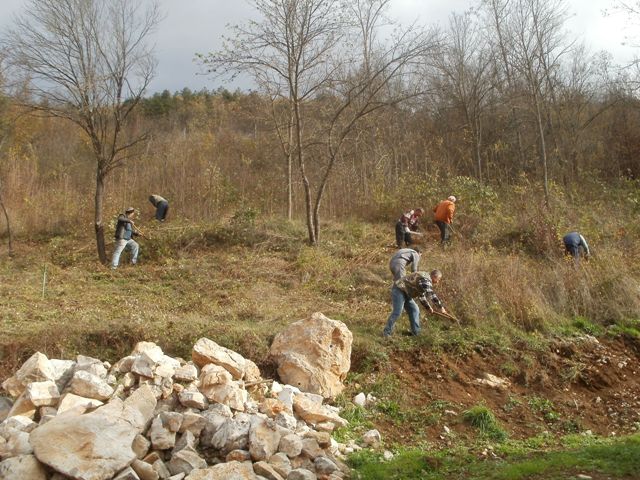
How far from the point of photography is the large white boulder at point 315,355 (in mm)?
7566

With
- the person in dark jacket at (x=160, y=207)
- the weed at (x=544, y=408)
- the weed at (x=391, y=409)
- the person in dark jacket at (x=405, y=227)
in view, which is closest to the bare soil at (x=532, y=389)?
the weed at (x=544, y=408)

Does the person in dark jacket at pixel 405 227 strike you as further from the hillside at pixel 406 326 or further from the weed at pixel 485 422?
the weed at pixel 485 422

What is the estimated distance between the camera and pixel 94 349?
819cm

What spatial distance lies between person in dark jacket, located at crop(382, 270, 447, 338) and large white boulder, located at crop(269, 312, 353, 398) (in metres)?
1.23

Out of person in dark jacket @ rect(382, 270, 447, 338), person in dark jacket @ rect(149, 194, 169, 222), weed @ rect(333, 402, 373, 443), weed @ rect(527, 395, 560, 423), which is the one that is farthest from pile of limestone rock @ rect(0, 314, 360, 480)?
person in dark jacket @ rect(149, 194, 169, 222)

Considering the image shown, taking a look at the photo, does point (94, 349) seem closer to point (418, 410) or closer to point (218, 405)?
point (218, 405)

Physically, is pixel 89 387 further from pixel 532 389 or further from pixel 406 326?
pixel 532 389

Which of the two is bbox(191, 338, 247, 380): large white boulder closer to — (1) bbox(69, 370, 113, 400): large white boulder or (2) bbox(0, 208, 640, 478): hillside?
(2) bbox(0, 208, 640, 478): hillside

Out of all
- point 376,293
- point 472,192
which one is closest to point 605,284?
point 376,293

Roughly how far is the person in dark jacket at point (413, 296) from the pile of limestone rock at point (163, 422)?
2.20 m

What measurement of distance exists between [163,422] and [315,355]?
2.51 m

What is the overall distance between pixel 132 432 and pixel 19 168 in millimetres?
18828

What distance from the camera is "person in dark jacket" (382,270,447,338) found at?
8.94 metres

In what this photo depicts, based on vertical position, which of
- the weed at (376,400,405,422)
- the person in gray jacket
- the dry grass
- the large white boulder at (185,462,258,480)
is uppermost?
the person in gray jacket
